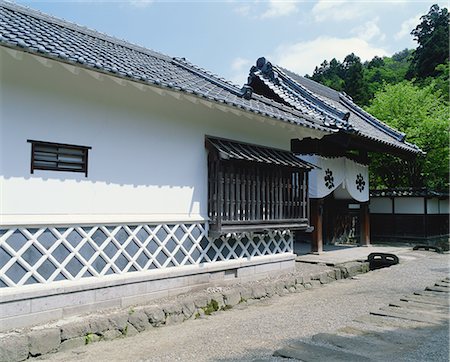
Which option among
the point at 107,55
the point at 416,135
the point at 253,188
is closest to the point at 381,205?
the point at 416,135

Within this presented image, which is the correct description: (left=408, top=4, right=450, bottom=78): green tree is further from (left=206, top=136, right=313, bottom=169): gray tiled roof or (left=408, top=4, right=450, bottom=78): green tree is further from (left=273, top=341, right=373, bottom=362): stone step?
(left=273, top=341, right=373, bottom=362): stone step

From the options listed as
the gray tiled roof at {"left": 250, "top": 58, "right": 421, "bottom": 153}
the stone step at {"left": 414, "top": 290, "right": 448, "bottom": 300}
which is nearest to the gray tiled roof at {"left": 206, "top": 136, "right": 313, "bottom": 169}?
the gray tiled roof at {"left": 250, "top": 58, "right": 421, "bottom": 153}

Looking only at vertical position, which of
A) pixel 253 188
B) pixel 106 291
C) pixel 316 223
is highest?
pixel 253 188

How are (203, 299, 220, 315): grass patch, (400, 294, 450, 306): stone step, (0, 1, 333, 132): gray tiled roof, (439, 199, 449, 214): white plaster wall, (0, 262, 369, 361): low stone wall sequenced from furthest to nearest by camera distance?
(439, 199, 449, 214): white plaster wall < (203, 299, 220, 315): grass patch < (400, 294, 450, 306): stone step < (0, 1, 333, 132): gray tiled roof < (0, 262, 369, 361): low stone wall

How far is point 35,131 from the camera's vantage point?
540cm

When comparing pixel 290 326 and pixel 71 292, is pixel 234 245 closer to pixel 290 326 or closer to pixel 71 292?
pixel 290 326

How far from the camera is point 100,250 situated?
5930 mm

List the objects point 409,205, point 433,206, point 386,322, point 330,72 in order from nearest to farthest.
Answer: point 386,322 → point 409,205 → point 433,206 → point 330,72

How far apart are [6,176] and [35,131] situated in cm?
71

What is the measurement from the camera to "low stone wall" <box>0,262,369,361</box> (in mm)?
4605

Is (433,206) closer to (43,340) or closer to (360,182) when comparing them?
(360,182)

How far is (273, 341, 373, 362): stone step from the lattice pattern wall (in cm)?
295

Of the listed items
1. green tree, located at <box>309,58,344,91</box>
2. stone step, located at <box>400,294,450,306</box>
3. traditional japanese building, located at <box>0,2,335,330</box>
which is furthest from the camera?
green tree, located at <box>309,58,344,91</box>

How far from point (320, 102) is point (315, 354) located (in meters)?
9.87
